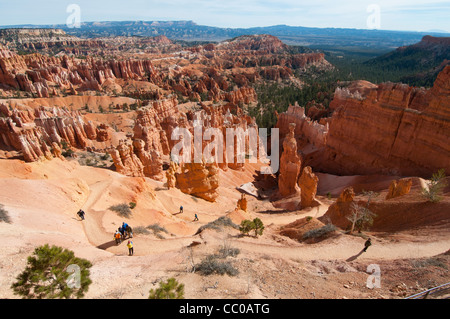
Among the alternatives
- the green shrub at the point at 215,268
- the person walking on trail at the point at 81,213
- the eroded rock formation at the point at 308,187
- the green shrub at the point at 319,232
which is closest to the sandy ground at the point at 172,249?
the green shrub at the point at 215,268

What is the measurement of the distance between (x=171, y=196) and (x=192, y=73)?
105959 mm

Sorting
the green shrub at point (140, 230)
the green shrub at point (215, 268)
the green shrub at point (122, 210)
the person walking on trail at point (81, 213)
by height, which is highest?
the green shrub at point (215, 268)

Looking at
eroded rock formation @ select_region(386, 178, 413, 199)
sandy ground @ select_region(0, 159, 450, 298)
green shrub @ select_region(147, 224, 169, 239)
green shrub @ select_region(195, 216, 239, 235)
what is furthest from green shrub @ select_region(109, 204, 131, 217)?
eroded rock formation @ select_region(386, 178, 413, 199)

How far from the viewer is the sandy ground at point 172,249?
1008 cm

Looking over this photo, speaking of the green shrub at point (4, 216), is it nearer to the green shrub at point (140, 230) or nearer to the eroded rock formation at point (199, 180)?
the green shrub at point (140, 230)

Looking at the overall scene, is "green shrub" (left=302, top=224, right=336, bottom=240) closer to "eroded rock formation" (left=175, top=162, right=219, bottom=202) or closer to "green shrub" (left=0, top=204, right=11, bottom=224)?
"eroded rock formation" (left=175, top=162, right=219, bottom=202)

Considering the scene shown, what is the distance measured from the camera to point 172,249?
14.7 m

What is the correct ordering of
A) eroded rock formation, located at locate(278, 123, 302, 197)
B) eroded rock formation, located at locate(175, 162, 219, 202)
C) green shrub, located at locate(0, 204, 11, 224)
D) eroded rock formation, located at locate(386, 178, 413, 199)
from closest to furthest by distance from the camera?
green shrub, located at locate(0, 204, 11, 224) → eroded rock formation, located at locate(386, 178, 413, 199) → eroded rock formation, located at locate(175, 162, 219, 202) → eroded rock formation, located at locate(278, 123, 302, 197)

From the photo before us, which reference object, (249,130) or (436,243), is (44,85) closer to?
(249,130)

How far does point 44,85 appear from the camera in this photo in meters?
72.3

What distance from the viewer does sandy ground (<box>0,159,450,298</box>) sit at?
10078 mm

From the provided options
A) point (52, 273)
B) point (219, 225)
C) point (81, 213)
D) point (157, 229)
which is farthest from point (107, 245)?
point (52, 273)

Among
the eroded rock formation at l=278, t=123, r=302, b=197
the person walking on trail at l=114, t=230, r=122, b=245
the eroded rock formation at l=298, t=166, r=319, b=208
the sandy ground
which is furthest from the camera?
the eroded rock formation at l=278, t=123, r=302, b=197

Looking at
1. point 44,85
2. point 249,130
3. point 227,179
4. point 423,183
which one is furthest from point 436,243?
point 44,85
